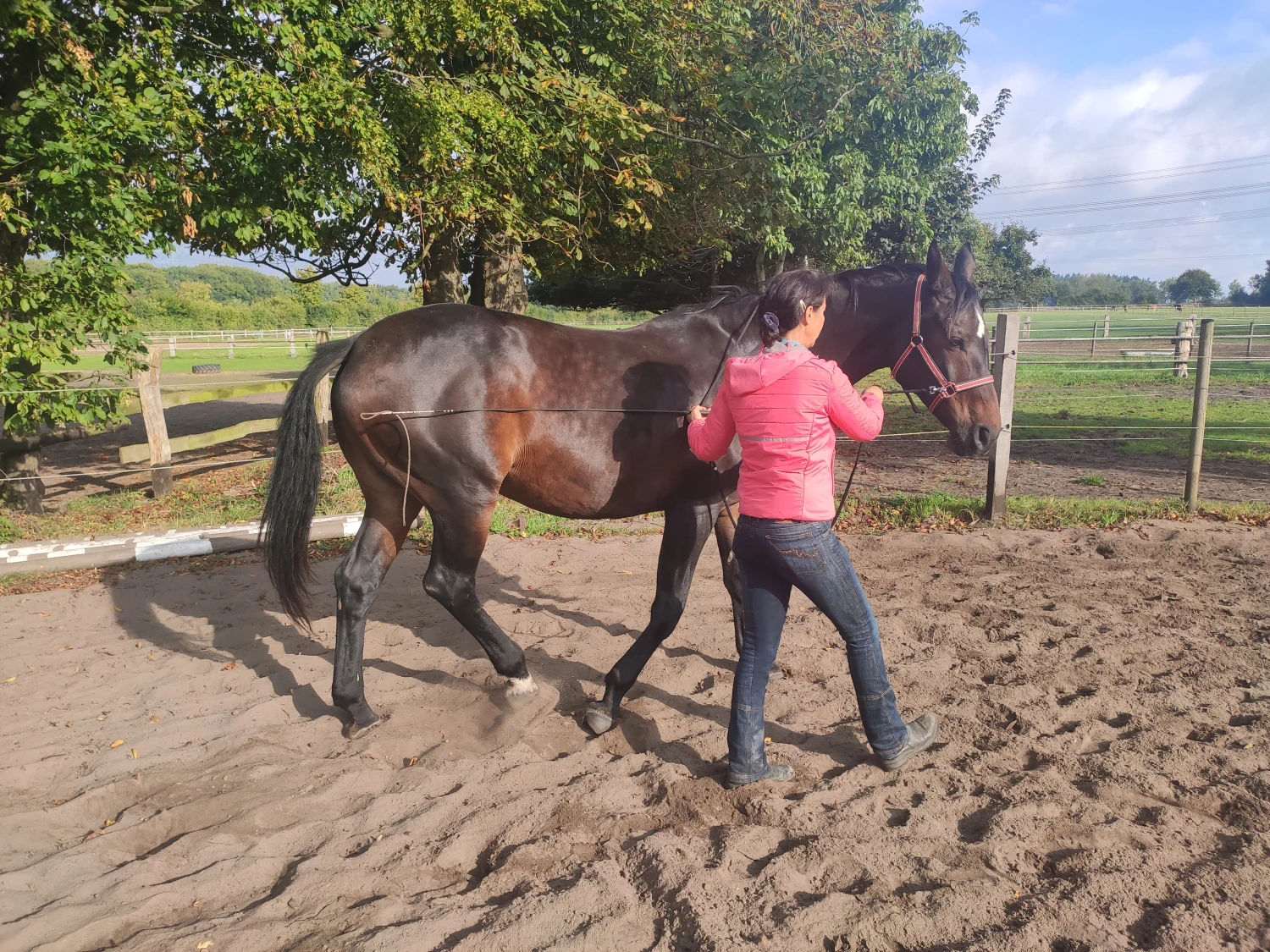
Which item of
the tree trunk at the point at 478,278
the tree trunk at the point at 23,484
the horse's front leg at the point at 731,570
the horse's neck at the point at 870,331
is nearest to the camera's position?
the horse's neck at the point at 870,331

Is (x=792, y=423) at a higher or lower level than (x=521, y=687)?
higher

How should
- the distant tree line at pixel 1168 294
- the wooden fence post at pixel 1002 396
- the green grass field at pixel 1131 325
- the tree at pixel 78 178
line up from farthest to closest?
1. the distant tree line at pixel 1168 294
2. the green grass field at pixel 1131 325
3. the wooden fence post at pixel 1002 396
4. the tree at pixel 78 178

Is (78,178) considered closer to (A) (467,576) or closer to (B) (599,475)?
(A) (467,576)

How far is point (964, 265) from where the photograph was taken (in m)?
3.77

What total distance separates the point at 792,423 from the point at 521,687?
2.16 m

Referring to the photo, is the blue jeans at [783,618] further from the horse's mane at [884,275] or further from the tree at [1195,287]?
the tree at [1195,287]

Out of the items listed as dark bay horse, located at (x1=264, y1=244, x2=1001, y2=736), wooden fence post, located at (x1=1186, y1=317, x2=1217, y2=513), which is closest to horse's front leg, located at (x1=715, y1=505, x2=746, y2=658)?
dark bay horse, located at (x1=264, y1=244, x2=1001, y2=736)

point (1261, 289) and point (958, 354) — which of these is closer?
point (958, 354)

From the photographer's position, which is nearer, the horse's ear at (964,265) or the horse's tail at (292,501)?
the horse's ear at (964,265)

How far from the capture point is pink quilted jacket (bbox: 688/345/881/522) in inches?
107

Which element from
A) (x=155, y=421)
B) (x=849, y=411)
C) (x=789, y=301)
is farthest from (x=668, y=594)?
(x=155, y=421)

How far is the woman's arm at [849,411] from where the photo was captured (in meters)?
2.71

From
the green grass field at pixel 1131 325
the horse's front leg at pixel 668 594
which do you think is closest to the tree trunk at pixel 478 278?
the horse's front leg at pixel 668 594

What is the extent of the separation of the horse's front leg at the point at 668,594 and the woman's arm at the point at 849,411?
3.76ft
